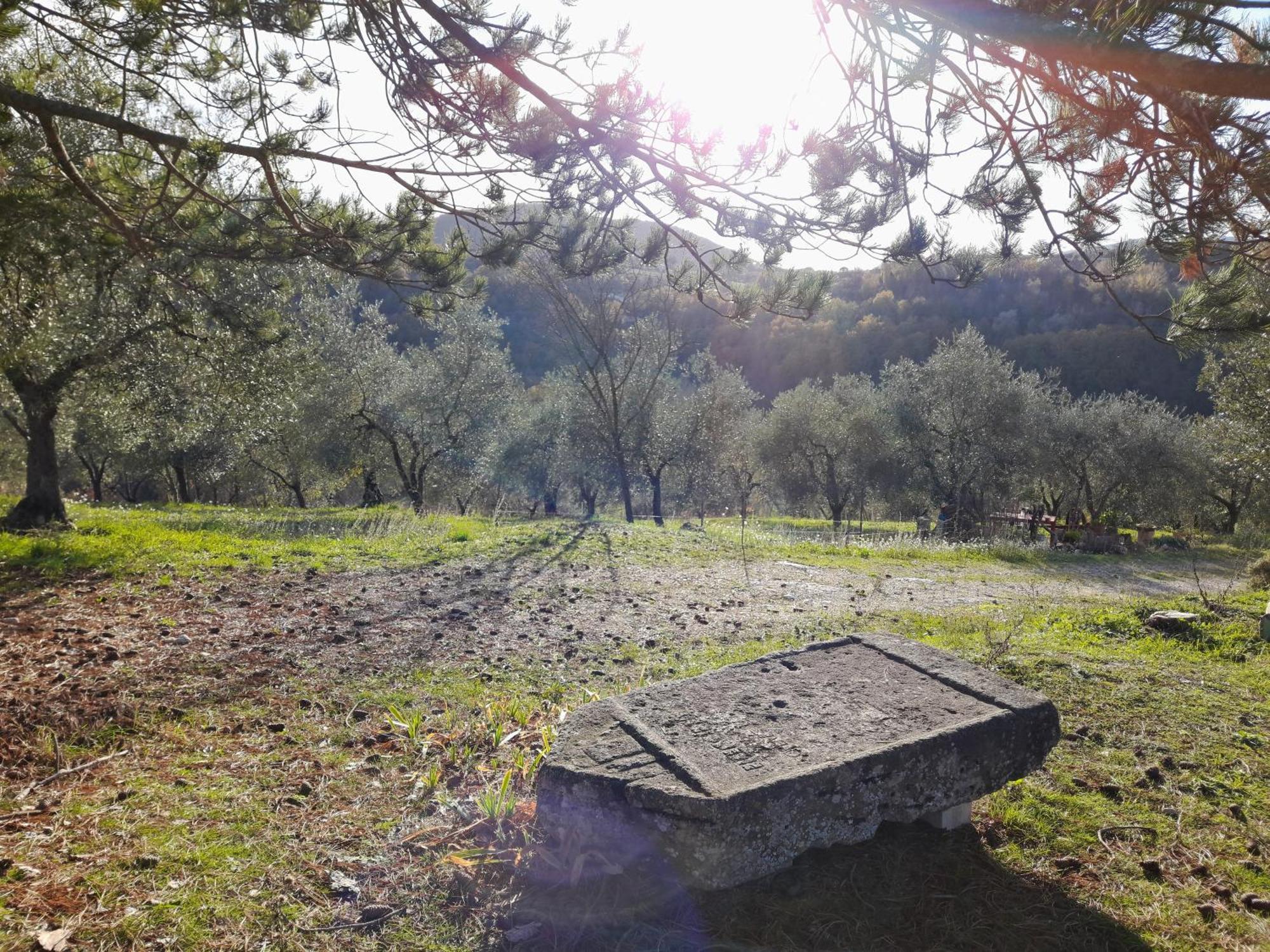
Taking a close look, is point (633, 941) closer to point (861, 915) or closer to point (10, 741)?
point (861, 915)

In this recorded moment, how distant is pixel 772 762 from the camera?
2885mm

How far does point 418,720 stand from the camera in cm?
435

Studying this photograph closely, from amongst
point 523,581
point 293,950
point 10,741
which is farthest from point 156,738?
point 523,581

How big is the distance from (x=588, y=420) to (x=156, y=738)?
84.8 feet

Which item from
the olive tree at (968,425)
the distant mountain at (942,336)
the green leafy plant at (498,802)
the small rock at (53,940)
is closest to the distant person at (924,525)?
the olive tree at (968,425)

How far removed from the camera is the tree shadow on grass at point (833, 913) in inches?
101

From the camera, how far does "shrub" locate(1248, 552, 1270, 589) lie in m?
11.9

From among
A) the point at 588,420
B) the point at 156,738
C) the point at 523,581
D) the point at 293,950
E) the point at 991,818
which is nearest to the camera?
the point at 293,950

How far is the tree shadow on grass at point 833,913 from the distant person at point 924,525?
811 inches

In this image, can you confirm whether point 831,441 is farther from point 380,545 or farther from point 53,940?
point 53,940

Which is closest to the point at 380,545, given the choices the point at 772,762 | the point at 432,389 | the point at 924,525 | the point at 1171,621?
the point at 772,762

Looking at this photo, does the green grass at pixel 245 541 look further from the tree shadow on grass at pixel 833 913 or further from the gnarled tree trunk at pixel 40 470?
the tree shadow on grass at pixel 833 913

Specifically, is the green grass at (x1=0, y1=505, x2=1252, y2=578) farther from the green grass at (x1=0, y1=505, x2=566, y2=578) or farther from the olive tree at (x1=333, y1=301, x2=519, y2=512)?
the olive tree at (x1=333, y1=301, x2=519, y2=512)

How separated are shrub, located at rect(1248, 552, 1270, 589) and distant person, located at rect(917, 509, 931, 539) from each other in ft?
32.0
